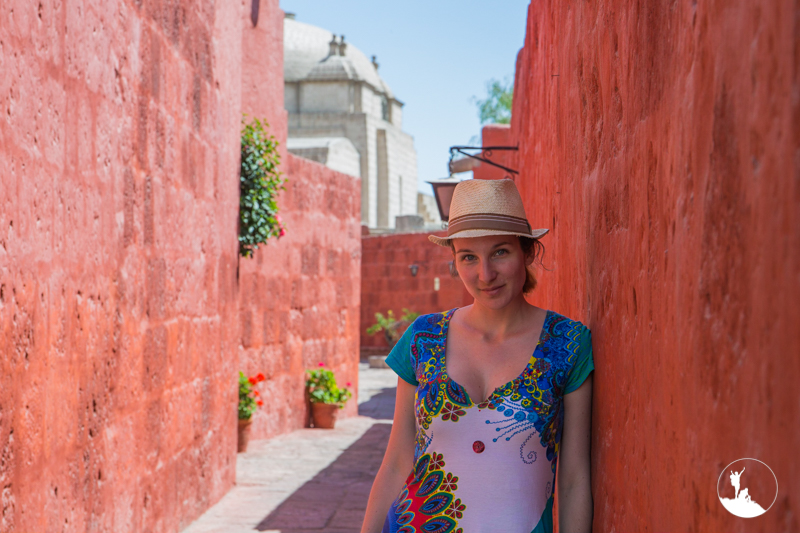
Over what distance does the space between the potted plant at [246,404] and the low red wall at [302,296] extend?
39 centimetres

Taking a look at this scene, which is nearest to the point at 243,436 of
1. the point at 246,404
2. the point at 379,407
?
the point at 246,404

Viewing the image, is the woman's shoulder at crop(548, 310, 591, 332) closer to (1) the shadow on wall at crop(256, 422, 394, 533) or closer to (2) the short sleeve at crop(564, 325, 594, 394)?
(2) the short sleeve at crop(564, 325, 594, 394)

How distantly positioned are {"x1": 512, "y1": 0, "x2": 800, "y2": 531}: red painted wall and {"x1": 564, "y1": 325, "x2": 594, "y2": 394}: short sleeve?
0.12 ft

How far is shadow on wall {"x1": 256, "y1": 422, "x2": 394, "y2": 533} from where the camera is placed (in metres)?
5.11

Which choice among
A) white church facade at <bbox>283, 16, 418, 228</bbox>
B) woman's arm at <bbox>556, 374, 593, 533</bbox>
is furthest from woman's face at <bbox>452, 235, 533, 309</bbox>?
white church facade at <bbox>283, 16, 418, 228</bbox>

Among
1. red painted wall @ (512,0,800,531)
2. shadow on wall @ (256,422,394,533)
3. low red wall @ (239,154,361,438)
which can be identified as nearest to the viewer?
red painted wall @ (512,0,800,531)

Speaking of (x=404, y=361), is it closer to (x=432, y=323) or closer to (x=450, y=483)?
(x=432, y=323)

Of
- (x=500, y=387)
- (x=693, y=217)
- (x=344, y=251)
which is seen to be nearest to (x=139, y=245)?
(x=500, y=387)

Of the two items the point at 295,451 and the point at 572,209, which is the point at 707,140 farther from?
the point at 295,451

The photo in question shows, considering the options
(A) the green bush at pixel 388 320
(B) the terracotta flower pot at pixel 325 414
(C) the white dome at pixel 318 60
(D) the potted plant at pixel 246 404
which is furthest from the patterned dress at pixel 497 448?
(C) the white dome at pixel 318 60

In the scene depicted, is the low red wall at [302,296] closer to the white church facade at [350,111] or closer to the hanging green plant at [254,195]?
the hanging green plant at [254,195]

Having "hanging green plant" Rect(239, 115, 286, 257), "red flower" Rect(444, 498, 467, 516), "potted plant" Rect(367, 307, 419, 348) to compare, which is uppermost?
"hanging green plant" Rect(239, 115, 286, 257)

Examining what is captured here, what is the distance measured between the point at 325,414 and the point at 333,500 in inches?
142

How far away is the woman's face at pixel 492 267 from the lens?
181 centimetres
